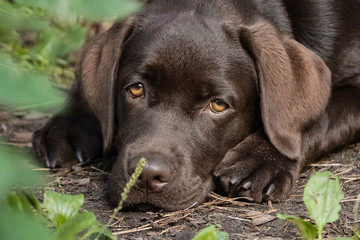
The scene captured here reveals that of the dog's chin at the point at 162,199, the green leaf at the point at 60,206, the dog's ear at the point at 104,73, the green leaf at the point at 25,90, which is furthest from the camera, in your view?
the dog's ear at the point at 104,73

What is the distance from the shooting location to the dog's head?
9.98ft

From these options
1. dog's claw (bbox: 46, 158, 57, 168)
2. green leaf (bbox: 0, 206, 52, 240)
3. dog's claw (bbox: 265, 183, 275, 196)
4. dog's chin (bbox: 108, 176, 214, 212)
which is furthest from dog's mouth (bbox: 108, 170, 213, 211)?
green leaf (bbox: 0, 206, 52, 240)

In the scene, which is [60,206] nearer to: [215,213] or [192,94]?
[215,213]

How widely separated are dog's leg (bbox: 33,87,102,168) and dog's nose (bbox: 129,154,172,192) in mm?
1006

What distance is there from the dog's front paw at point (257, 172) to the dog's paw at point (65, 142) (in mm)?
1020

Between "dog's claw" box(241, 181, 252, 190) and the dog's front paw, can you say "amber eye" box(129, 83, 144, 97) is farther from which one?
"dog's claw" box(241, 181, 252, 190)

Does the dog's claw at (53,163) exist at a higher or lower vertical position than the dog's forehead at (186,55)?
lower

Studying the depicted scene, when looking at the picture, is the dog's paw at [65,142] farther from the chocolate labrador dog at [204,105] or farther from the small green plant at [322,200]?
the small green plant at [322,200]

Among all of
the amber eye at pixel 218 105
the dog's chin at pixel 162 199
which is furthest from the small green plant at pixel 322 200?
the amber eye at pixel 218 105

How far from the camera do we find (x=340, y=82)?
13.5 ft

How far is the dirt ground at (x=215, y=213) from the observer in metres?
2.80

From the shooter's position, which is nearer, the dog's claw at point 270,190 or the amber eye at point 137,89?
the dog's claw at point 270,190

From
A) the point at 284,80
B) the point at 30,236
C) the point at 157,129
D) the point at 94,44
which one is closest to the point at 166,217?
the point at 157,129

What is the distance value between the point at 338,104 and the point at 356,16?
2.40ft
